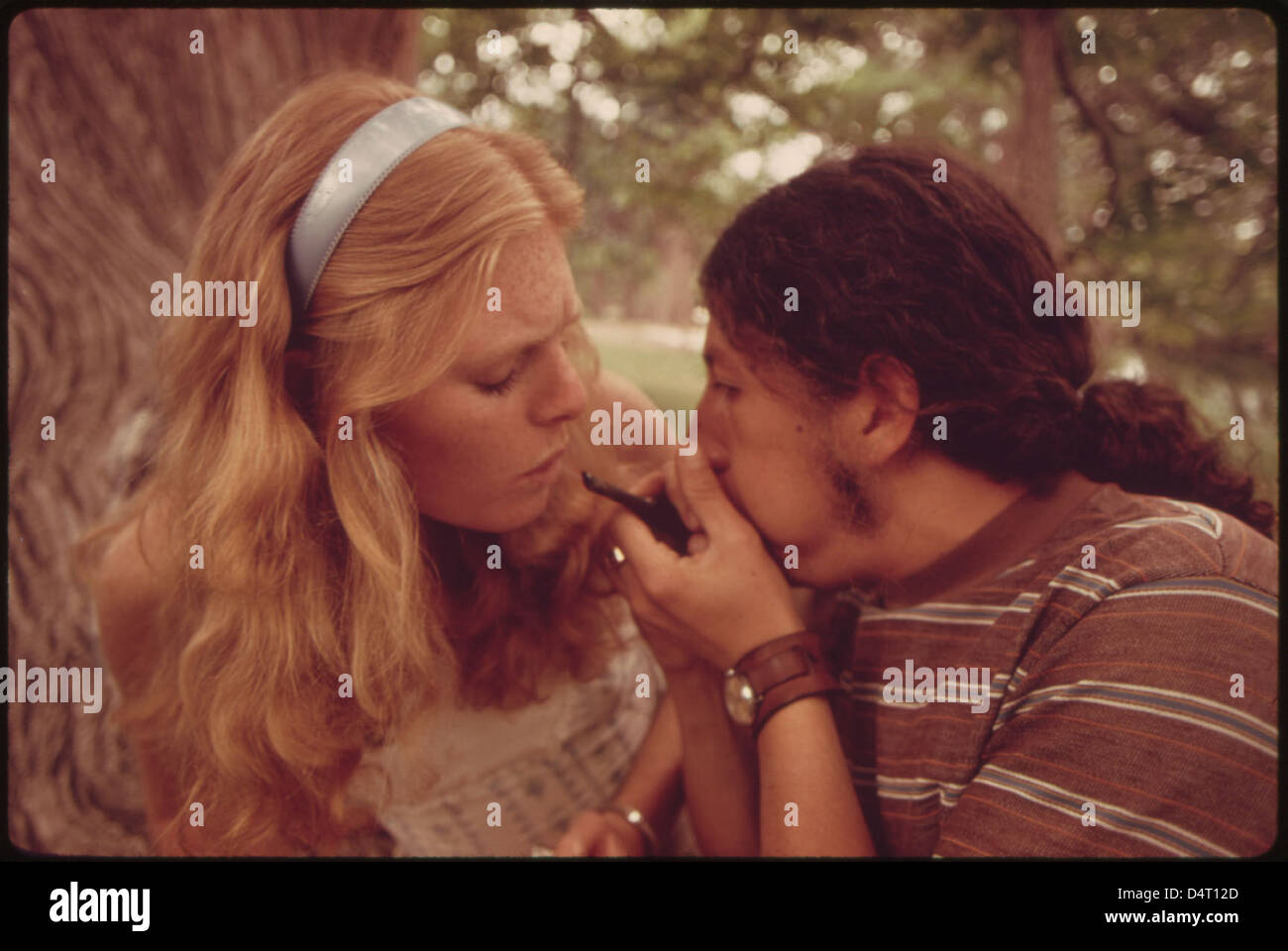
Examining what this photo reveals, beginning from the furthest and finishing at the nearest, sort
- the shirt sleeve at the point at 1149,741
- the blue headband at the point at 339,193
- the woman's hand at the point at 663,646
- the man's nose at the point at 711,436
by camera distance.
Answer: the woman's hand at the point at 663,646, the man's nose at the point at 711,436, the blue headband at the point at 339,193, the shirt sleeve at the point at 1149,741

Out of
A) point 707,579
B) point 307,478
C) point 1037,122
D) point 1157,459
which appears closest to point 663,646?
point 707,579

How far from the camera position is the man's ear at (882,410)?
129 cm

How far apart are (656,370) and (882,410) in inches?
65.7

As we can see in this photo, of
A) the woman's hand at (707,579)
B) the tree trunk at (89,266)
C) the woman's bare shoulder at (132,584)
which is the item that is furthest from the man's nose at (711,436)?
the tree trunk at (89,266)

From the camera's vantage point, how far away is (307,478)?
1.29 meters

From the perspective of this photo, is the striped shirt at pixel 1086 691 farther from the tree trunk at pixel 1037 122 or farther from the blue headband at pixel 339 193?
the tree trunk at pixel 1037 122

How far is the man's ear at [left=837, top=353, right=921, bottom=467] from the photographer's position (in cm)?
129

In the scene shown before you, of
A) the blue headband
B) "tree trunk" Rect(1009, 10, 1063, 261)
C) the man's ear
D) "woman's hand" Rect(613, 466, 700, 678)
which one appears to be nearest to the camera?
the blue headband

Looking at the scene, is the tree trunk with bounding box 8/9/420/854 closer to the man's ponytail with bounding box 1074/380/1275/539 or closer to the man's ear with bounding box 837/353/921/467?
the man's ear with bounding box 837/353/921/467

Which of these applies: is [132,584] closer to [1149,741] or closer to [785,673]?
[785,673]

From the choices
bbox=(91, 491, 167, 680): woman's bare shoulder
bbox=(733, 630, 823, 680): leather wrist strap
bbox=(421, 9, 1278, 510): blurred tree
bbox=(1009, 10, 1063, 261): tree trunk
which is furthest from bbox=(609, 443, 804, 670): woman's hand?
bbox=(1009, 10, 1063, 261): tree trunk

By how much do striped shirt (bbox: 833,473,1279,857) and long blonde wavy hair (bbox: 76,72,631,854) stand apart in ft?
2.75

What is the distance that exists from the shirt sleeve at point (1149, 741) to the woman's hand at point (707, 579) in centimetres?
39
